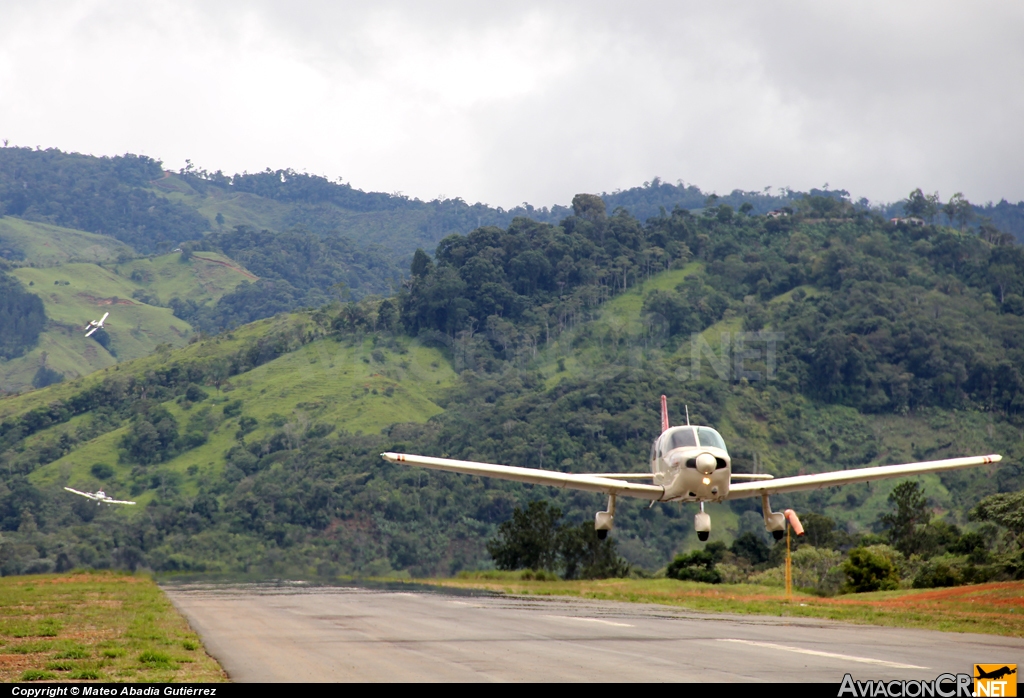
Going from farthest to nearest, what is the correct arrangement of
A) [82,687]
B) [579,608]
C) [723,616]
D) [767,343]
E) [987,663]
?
[767,343], [579,608], [723,616], [987,663], [82,687]

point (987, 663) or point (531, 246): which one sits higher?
point (531, 246)

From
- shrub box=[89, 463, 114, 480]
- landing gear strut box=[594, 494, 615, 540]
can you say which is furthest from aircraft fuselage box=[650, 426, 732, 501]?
shrub box=[89, 463, 114, 480]

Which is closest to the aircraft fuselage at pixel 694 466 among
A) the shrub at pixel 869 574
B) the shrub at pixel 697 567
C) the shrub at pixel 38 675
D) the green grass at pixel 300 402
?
the shrub at pixel 38 675

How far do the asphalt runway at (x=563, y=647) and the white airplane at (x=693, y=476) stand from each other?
2.89 m

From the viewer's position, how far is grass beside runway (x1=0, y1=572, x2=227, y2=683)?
47.7 feet

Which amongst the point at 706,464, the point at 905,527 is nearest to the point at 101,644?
the point at 706,464

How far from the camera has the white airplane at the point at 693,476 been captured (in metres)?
23.5

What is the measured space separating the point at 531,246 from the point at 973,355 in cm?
7217

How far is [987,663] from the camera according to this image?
15.0 meters

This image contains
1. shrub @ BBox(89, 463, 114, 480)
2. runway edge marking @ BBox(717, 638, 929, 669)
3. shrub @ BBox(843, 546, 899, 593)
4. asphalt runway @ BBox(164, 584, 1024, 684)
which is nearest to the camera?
asphalt runway @ BBox(164, 584, 1024, 684)

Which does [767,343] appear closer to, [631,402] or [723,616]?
[631,402]

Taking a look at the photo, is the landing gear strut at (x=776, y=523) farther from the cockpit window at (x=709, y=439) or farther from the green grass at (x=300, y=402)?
the green grass at (x=300, y=402)

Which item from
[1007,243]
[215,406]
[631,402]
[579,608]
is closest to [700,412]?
[631,402]

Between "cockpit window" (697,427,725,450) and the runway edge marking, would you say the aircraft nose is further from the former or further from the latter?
the runway edge marking
